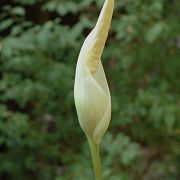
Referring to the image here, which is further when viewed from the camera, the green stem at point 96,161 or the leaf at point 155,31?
the leaf at point 155,31

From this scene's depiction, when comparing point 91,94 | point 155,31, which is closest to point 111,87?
point 155,31

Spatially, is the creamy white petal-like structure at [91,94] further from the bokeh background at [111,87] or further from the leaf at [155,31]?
the leaf at [155,31]

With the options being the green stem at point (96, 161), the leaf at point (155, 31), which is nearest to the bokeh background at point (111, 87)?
the leaf at point (155, 31)

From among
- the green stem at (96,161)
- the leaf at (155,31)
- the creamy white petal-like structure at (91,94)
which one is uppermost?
the creamy white petal-like structure at (91,94)

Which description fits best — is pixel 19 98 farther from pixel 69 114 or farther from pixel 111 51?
pixel 111 51

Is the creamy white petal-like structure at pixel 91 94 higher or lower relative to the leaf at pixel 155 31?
higher

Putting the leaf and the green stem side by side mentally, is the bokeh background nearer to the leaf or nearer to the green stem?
the leaf

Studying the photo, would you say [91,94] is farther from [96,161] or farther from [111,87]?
[111,87]

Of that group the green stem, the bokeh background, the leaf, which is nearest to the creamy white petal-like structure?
the green stem

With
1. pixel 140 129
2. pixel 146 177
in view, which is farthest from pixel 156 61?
pixel 146 177
